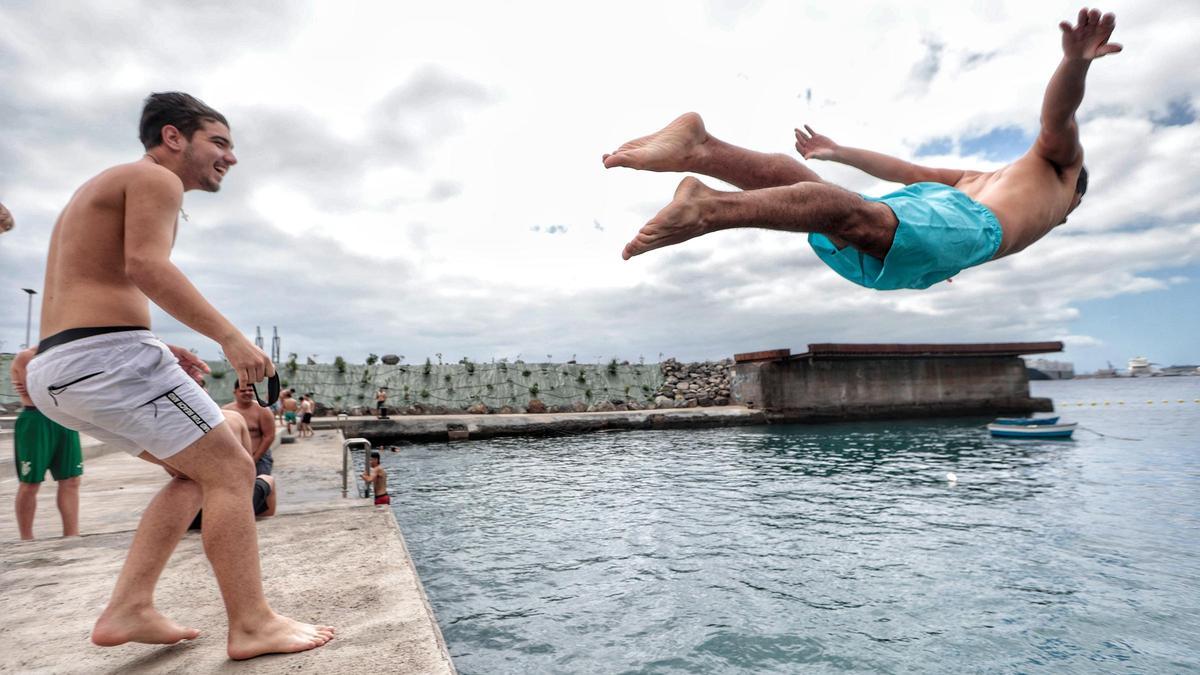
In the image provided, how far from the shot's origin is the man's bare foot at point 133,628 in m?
1.84

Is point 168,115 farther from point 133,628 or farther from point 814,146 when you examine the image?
point 814,146

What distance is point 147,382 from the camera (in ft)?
5.88

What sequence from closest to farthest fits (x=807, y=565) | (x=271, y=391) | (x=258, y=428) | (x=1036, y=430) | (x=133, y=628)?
(x=133, y=628) < (x=271, y=391) < (x=258, y=428) < (x=807, y=565) < (x=1036, y=430)

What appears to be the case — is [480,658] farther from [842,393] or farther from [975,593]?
[842,393]

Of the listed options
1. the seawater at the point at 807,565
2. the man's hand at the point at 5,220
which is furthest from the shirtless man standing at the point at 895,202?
the seawater at the point at 807,565

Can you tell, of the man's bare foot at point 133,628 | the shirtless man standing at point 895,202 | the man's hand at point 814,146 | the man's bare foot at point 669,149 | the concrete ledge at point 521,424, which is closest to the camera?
the man's bare foot at point 133,628

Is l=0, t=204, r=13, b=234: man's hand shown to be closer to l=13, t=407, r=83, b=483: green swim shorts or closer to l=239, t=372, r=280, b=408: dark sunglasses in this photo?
l=13, t=407, r=83, b=483: green swim shorts

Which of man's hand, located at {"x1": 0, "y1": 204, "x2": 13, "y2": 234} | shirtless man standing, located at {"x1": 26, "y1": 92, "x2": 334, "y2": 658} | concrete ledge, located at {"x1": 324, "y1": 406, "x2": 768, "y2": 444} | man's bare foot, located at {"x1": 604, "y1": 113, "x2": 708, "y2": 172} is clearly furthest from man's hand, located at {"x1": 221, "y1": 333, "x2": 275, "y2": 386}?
concrete ledge, located at {"x1": 324, "y1": 406, "x2": 768, "y2": 444}

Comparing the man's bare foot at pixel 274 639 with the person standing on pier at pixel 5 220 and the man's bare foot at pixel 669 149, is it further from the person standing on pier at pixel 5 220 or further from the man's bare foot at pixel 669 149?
the person standing on pier at pixel 5 220

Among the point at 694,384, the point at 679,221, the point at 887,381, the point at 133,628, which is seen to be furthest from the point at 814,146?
the point at 694,384

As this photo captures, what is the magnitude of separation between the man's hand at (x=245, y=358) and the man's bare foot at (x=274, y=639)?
82 cm

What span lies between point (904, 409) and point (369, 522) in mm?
24279

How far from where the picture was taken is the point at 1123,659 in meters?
4.59

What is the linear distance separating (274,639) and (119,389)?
3.08 feet
